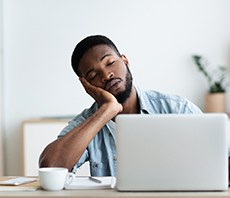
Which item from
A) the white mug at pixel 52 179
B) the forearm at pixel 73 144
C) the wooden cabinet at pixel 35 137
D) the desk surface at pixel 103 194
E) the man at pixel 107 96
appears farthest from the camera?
the wooden cabinet at pixel 35 137

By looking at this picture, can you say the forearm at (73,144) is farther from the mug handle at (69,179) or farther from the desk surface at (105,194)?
the desk surface at (105,194)

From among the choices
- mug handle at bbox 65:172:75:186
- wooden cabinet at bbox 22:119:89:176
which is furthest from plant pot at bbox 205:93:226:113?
mug handle at bbox 65:172:75:186

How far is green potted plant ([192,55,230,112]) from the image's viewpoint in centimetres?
380

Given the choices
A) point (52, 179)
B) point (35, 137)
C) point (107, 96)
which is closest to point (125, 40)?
point (35, 137)

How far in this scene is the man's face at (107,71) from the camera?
2172mm

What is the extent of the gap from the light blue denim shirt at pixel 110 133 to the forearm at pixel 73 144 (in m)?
0.19

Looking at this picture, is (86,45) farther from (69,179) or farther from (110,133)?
(69,179)

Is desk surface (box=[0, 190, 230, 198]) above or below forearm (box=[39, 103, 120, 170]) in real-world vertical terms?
below

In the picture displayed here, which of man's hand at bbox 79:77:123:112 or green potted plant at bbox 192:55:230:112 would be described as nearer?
man's hand at bbox 79:77:123:112

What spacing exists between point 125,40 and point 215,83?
2.58 feet

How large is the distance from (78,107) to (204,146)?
259cm

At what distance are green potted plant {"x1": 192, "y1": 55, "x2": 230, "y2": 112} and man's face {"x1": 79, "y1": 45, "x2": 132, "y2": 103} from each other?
1.71 metres

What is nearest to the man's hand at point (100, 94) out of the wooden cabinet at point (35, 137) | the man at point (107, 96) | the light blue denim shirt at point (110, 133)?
the man at point (107, 96)

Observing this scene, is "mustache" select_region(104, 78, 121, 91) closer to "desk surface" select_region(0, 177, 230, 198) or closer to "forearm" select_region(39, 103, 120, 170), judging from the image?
"forearm" select_region(39, 103, 120, 170)
